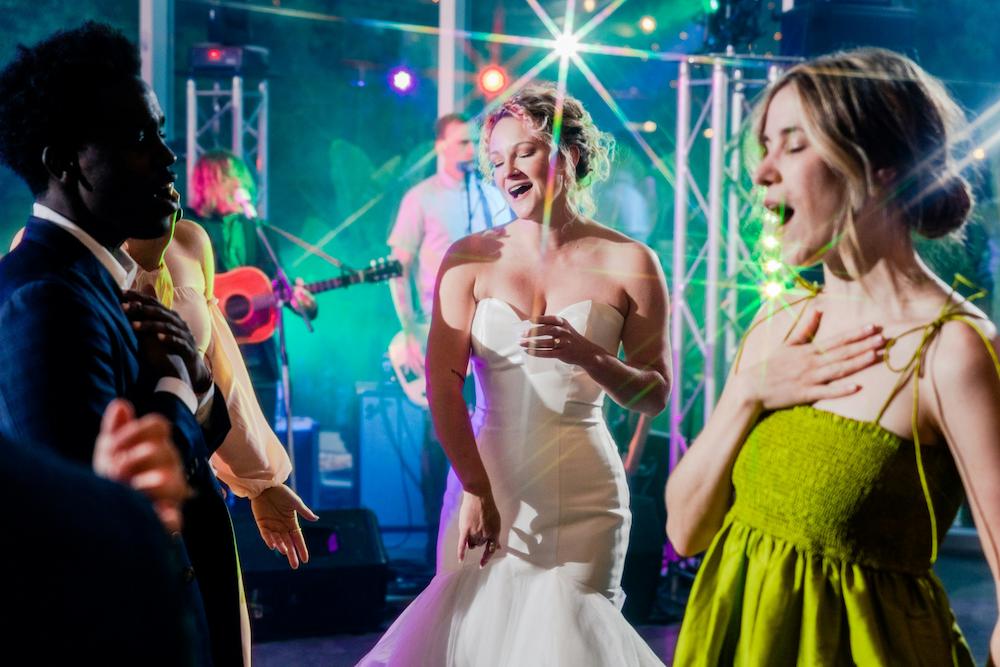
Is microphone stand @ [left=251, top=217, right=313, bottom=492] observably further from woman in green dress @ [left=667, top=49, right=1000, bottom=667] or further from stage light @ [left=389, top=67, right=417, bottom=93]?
woman in green dress @ [left=667, top=49, right=1000, bottom=667]

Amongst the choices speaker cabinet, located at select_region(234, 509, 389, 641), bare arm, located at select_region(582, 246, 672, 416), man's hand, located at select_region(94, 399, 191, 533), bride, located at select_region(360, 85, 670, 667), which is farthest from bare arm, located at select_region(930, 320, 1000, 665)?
speaker cabinet, located at select_region(234, 509, 389, 641)

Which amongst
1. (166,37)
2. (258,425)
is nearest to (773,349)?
(258,425)

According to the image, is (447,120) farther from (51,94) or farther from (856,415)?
(856,415)

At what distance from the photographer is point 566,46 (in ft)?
26.9

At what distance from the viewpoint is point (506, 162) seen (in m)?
2.54

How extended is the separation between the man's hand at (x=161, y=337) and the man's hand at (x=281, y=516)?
684 millimetres

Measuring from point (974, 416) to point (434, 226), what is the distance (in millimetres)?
4245

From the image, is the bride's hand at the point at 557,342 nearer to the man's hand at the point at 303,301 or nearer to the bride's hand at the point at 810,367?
the bride's hand at the point at 810,367

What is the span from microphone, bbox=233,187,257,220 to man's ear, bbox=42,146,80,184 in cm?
343

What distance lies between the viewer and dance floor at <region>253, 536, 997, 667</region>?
395 cm

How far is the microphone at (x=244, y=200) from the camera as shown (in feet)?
16.1

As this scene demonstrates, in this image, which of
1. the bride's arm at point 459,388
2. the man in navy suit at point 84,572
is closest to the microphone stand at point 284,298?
the bride's arm at point 459,388

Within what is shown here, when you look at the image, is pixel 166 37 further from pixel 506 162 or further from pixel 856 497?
pixel 856 497

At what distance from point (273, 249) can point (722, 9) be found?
264 centimetres
